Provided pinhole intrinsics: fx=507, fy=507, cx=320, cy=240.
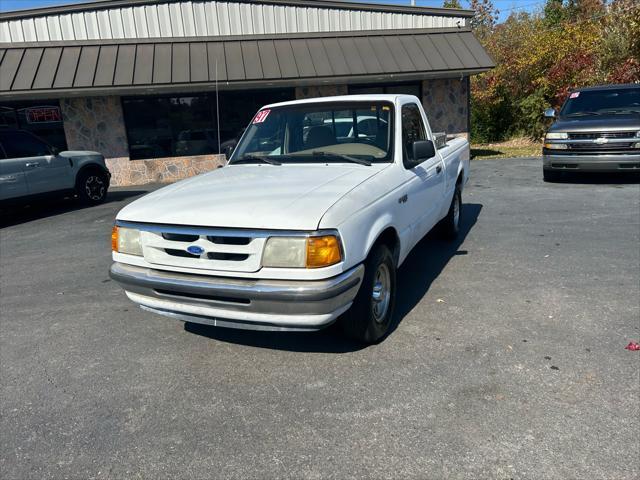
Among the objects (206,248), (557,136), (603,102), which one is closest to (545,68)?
(603,102)

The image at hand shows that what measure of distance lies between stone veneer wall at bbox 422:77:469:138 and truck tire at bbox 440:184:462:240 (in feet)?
32.3

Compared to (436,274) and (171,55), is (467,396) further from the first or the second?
(171,55)

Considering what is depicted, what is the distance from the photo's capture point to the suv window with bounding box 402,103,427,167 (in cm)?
435

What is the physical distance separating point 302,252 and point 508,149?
17.2m

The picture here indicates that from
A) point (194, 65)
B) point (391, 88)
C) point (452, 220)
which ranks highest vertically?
point (194, 65)

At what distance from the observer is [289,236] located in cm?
296

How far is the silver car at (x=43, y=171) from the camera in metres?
9.38

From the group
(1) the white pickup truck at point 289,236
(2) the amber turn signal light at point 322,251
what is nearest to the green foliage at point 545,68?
(1) the white pickup truck at point 289,236

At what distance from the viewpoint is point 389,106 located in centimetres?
453

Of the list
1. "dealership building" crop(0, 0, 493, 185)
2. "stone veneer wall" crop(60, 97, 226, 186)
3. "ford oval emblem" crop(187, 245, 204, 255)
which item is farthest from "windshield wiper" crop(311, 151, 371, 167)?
"stone veneer wall" crop(60, 97, 226, 186)

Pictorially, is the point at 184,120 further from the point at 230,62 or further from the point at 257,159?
the point at 257,159

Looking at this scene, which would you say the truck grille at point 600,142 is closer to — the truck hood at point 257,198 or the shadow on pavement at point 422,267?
the shadow on pavement at point 422,267

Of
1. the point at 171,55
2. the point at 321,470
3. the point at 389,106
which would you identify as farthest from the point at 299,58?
the point at 321,470

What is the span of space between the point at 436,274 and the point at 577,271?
1.42 metres
